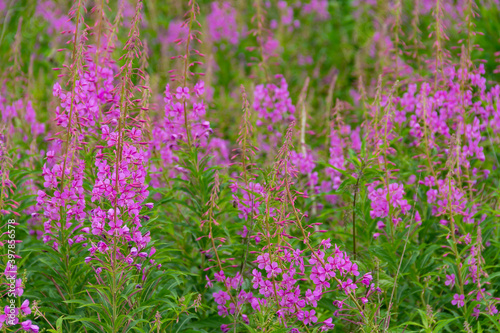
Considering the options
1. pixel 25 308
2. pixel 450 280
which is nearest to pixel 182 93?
pixel 25 308

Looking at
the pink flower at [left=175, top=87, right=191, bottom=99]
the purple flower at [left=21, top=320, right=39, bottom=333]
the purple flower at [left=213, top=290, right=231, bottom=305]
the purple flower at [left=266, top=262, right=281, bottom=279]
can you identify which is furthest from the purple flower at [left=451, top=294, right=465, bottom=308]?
the purple flower at [left=21, top=320, right=39, bottom=333]

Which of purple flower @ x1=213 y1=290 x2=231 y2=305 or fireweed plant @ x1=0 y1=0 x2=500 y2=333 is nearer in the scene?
fireweed plant @ x1=0 y1=0 x2=500 y2=333

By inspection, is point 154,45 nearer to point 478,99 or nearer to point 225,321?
point 478,99

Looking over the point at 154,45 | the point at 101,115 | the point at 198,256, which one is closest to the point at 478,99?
the point at 198,256

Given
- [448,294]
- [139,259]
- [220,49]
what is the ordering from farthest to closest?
1. [220,49]
2. [448,294]
3. [139,259]

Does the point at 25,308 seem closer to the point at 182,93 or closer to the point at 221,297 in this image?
the point at 221,297

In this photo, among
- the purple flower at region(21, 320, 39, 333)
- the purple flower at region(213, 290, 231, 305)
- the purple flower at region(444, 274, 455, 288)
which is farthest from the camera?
the purple flower at region(444, 274, 455, 288)

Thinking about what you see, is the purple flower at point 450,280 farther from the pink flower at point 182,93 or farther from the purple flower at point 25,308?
the purple flower at point 25,308

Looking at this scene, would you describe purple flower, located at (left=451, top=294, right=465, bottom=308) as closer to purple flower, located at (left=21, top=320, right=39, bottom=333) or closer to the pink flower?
the pink flower

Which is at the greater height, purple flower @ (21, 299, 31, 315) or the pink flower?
the pink flower

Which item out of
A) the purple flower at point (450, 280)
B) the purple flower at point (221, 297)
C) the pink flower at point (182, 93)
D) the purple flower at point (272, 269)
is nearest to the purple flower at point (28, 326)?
the purple flower at point (221, 297)

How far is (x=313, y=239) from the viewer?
389 cm

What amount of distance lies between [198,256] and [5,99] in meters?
3.07

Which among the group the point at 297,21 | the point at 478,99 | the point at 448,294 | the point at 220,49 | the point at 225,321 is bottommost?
the point at 225,321
